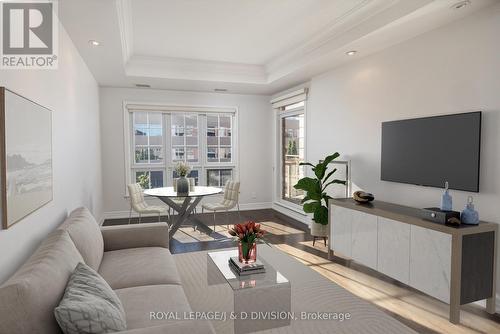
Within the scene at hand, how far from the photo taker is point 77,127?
12.7ft

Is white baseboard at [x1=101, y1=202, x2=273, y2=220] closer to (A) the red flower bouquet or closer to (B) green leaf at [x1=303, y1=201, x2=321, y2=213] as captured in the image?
(B) green leaf at [x1=303, y1=201, x2=321, y2=213]

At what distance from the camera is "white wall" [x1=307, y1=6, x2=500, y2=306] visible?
9.11 ft

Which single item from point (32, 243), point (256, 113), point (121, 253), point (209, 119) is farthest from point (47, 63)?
point (256, 113)

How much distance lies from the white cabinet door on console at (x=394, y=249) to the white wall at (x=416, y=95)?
58 cm

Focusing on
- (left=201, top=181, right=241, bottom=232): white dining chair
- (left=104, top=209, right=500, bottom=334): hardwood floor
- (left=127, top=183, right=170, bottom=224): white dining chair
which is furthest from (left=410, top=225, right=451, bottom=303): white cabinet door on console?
(left=127, top=183, right=170, bottom=224): white dining chair

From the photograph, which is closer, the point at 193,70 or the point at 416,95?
the point at 416,95

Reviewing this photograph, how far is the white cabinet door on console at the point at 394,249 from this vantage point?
9.78 feet

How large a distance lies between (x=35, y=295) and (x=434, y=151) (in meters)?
3.38

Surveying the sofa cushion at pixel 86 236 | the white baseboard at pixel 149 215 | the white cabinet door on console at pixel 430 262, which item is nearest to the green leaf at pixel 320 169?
the white cabinet door on console at pixel 430 262

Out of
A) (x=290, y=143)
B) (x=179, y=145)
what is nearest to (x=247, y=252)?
(x=290, y=143)

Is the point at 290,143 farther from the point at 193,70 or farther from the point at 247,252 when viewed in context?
the point at 247,252

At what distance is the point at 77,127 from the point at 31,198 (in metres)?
1.98

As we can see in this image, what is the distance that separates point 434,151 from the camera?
3203mm

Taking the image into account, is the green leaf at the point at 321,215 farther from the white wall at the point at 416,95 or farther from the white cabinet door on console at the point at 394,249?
the white cabinet door on console at the point at 394,249
